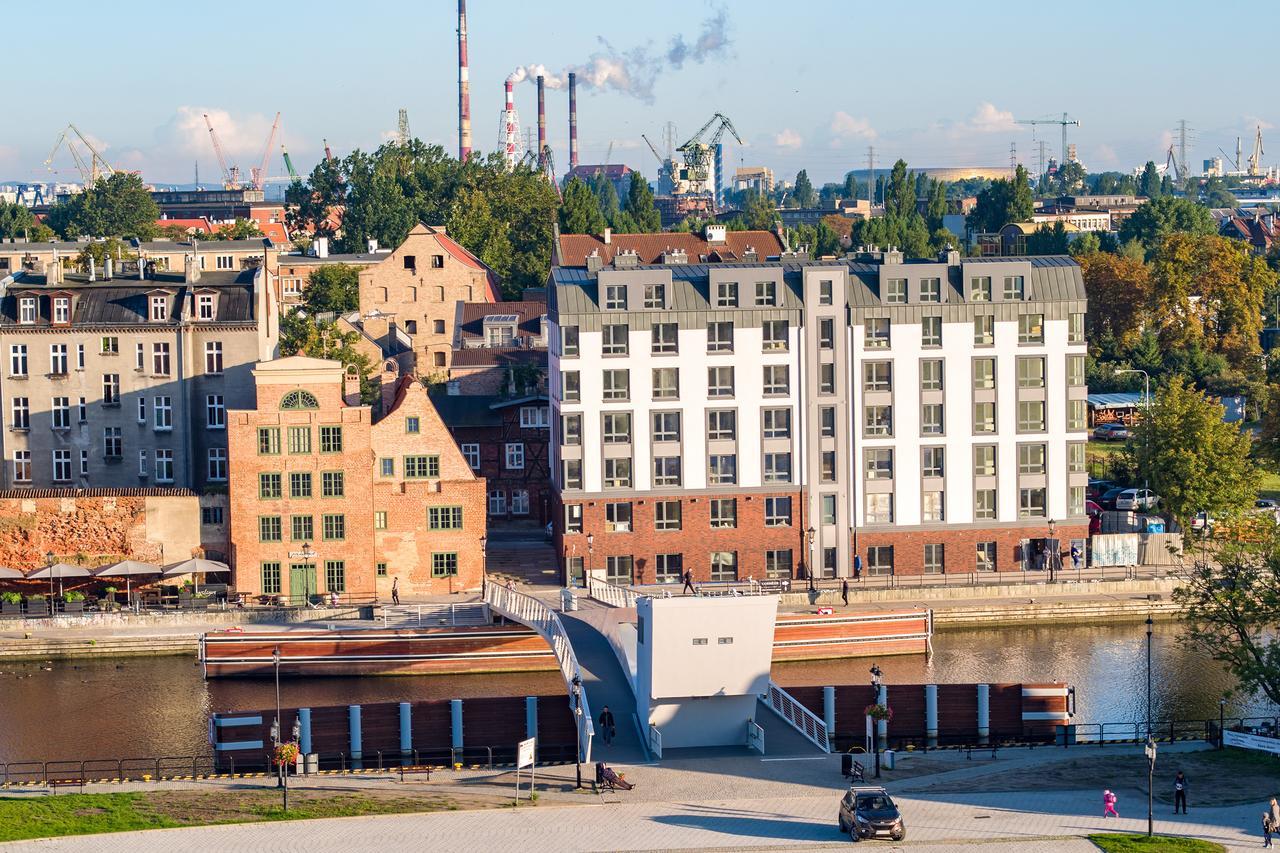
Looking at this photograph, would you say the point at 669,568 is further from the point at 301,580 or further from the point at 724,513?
the point at 301,580

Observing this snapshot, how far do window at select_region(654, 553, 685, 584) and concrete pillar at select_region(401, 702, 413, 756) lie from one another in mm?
19871

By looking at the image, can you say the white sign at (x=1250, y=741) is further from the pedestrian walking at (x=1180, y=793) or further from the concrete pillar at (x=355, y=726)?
the concrete pillar at (x=355, y=726)

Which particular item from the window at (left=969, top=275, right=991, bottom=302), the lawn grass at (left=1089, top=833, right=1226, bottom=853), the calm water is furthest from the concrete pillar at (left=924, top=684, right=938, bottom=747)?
the window at (left=969, top=275, right=991, bottom=302)

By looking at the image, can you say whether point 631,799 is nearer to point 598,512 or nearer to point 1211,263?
point 598,512

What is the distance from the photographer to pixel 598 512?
88312 millimetres

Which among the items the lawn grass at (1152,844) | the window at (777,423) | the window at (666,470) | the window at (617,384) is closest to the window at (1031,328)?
the window at (777,423)

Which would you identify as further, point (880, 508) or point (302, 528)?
point (880, 508)

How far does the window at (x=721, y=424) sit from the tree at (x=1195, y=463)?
823 inches

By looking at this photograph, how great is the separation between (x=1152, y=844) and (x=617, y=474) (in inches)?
1532

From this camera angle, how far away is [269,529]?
85562 mm

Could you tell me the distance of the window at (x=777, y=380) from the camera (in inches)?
3487

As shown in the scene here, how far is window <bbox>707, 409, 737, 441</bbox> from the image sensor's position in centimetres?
8831

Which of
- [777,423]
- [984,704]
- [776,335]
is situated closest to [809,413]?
[777,423]

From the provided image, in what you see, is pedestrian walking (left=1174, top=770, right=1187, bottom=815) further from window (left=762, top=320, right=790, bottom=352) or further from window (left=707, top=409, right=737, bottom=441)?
window (left=762, top=320, right=790, bottom=352)
